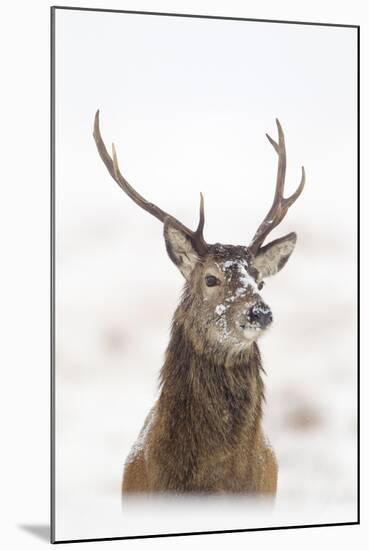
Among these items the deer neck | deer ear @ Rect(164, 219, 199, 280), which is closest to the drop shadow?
the deer neck

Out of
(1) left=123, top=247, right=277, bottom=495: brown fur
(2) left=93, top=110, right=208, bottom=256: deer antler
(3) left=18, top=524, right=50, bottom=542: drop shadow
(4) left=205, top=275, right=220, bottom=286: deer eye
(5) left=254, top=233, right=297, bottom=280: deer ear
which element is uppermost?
(2) left=93, top=110, right=208, bottom=256: deer antler

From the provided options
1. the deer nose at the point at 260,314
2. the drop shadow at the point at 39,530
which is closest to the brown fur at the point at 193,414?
the deer nose at the point at 260,314

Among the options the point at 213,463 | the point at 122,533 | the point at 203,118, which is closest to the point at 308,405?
the point at 213,463

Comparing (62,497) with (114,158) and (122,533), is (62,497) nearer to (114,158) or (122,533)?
(122,533)

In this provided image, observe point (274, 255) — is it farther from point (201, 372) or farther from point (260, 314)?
point (201, 372)

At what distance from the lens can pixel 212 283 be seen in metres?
5.60

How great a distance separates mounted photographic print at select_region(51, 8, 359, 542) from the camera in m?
5.52

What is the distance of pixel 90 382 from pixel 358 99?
1901mm

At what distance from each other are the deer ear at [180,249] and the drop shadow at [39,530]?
130 cm

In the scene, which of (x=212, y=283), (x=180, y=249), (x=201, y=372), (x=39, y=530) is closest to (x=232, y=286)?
(x=212, y=283)

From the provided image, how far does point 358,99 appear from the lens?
606cm

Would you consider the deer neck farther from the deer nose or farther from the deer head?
the deer nose

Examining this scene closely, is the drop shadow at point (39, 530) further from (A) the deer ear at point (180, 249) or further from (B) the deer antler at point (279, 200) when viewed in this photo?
(B) the deer antler at point (279, 200)

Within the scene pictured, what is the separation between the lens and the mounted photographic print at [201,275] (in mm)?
5520
